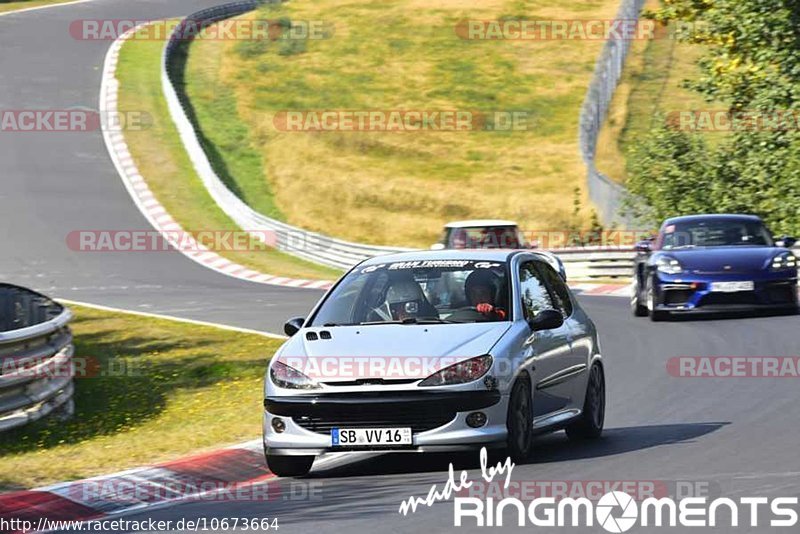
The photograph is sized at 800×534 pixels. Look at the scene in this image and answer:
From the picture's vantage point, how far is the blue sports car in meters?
20.1

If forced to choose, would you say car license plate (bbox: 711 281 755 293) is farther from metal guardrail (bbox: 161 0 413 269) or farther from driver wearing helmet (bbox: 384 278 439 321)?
driver wearing helmet (bbox: 384 278 439 321)

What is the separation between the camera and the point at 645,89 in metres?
53.6

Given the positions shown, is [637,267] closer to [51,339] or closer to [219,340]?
[219,340]

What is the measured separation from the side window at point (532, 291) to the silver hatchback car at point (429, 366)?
13 mm

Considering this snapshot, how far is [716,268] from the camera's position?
20.2 meters

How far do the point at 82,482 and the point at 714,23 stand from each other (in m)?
22.9

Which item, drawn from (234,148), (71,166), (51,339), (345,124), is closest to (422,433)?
(51,339)

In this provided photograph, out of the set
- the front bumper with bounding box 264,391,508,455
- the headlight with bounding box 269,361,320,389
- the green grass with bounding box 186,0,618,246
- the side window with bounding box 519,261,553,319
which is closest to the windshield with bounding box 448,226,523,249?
the side window with bounding box 519,261,553,319

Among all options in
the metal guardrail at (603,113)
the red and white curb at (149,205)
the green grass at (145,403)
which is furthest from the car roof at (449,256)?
the metal guardrail at (603,113)

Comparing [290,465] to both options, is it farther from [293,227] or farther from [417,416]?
[293,227]

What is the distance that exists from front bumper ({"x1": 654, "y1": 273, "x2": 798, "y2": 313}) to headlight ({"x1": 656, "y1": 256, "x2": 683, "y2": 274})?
66 mm

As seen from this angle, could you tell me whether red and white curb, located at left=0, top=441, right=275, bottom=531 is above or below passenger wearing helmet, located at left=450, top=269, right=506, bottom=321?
below

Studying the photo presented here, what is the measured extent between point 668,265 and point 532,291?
9858 mm

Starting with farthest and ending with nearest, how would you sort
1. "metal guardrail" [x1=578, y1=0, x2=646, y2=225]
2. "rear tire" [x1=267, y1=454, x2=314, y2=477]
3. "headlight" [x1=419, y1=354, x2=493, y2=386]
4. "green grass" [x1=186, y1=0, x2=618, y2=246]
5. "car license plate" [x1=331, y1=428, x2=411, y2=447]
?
"green grass" [x1=186, y1=0, x2=618, y2=246]
"metal guardrail" [x1=578, y1=0, x2=646, y2=225]
"rear tire" [x1=267, y1=454, x2=314, y2=477]
"headlight" [x1=419, y1=354, x2=493, y2=386]
"car license plate" [x1=331, y1=428, x2=411, y2=447]
